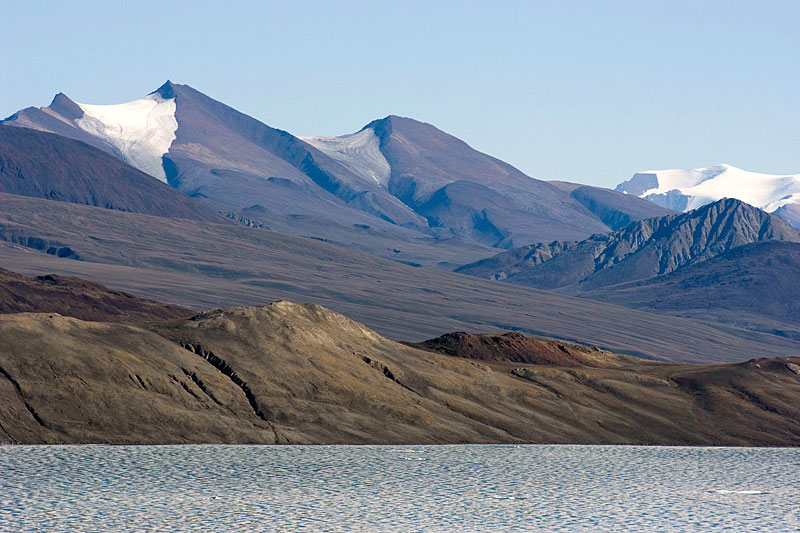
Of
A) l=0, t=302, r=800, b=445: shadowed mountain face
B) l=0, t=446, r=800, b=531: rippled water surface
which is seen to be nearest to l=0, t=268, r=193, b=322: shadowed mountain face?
l=0, t=302, r=800, b=445: shadowed mountain face

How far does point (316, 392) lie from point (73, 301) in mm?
102694

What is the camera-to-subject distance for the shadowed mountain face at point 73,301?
565 feet

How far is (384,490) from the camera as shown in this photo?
205 ft

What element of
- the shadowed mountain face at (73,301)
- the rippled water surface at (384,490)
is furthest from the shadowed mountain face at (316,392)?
the shadowed mountain face at (73,301)

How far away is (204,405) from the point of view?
83875mm

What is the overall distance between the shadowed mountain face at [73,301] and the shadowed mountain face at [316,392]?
268 ft

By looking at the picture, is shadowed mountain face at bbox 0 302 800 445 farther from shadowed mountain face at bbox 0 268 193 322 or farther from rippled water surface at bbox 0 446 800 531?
shadowed mountain face at bbox 0 268 193 322

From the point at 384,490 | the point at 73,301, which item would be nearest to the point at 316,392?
the point at 384,490

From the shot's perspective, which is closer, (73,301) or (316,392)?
(316,392)

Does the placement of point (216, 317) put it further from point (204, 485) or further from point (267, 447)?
point (204, 485)

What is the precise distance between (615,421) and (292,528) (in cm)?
5178

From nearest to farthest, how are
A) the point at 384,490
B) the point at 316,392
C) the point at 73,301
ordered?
the point at 384,490 → the point at 316,392 → the point at 73,301

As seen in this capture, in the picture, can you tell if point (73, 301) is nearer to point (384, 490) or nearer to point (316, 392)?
point (316, 392)

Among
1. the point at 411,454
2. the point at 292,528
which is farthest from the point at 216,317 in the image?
the point at 292,528
